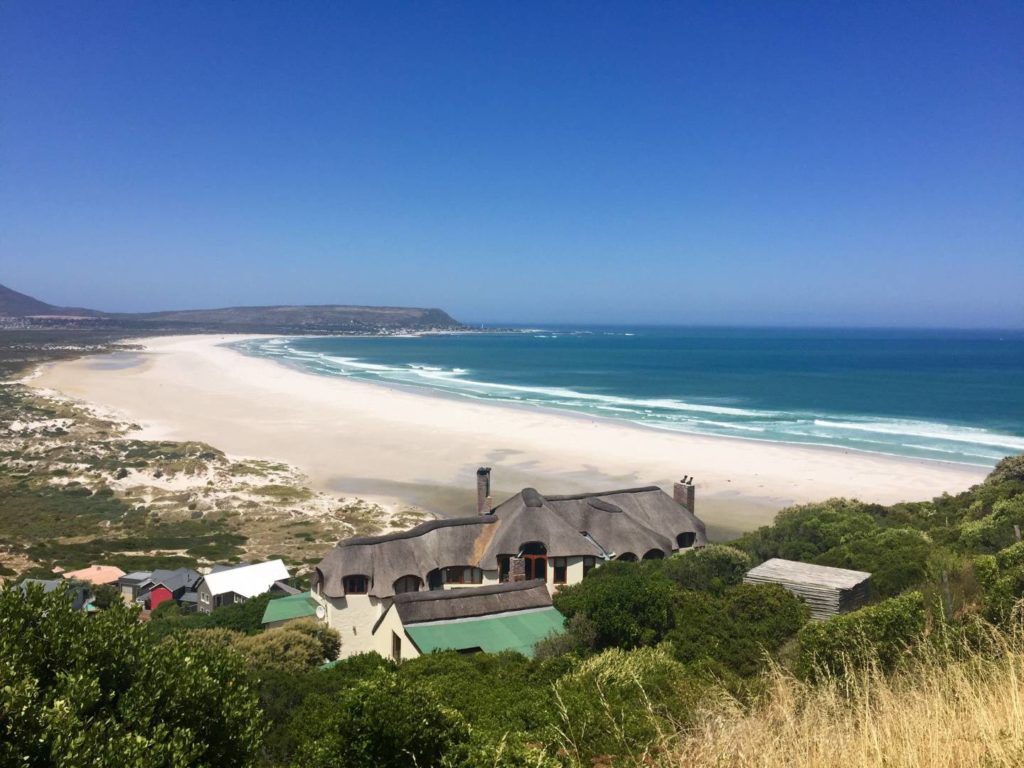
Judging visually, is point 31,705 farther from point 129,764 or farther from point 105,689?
point 105,689

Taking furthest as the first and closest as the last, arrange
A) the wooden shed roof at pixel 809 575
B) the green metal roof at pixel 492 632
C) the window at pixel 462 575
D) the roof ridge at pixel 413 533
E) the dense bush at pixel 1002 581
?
the window at pixel 462 575 < the roof ridge at pixel 413 533 < the wooden shed roof at pixel 809 575 < the green metal roof at pixel 492 632 < the dense bush at pixel 1002 581

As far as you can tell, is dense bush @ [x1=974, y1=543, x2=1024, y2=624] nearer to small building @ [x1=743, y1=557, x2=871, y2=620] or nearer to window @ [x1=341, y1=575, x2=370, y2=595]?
small building @ [x1=743, y1=557, x2=871, y2=620]

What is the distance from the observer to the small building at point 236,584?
75.3 ft

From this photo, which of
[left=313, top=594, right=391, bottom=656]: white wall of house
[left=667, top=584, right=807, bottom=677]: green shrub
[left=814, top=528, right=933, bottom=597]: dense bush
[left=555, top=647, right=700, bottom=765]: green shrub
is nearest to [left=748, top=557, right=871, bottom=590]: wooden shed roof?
[left=814, top=528, right=933, bottom=597]: dense bush

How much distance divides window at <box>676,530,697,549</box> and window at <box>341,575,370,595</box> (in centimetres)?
1090

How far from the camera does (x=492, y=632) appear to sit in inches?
631

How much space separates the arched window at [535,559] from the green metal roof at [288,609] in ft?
20.4

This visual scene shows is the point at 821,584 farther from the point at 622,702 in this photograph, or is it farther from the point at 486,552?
the point at 486,552

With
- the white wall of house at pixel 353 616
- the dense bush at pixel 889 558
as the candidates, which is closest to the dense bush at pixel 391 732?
the white wall of house at pixel 353 616

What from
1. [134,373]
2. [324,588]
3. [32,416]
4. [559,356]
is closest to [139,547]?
[324,588]

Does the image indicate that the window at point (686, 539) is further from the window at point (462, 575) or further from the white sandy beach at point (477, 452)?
the white sandy beach at point (477, 452)

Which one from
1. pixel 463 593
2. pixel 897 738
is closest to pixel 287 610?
pixel 463 593

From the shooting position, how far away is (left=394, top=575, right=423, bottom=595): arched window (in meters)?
19.3

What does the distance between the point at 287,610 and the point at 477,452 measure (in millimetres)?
28450
